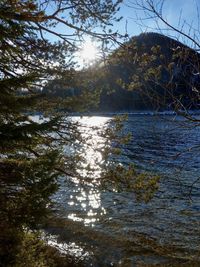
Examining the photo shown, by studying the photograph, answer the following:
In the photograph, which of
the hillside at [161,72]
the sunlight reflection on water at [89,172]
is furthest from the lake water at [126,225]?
the hillside at [161,72]

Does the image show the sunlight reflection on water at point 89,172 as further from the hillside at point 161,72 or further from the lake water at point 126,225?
the hillside at point 161,72

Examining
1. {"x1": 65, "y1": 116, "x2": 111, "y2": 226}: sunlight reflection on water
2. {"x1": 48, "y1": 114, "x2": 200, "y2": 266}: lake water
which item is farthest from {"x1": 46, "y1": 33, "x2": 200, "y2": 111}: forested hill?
{"x1": 65, "y1": 116, "x2": 111, "y2": 226}: sunlight reflection on water

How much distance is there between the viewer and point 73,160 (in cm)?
1067

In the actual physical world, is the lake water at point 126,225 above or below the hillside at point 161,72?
below

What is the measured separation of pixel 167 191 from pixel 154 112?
15.6 meters

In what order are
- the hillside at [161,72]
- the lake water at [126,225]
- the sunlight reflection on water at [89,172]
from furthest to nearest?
the lake water at [126,225]
the sunlight reflection on water at [89,172]
the hillside at [161,72]

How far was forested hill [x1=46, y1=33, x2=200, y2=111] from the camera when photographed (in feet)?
18.2

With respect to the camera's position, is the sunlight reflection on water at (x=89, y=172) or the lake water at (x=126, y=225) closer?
the sunlight reflection on water at (x=89, y=172)

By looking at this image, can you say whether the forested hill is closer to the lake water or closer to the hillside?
the hillside

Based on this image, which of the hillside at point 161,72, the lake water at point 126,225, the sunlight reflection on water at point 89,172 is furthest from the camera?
the lake water at point 126,225

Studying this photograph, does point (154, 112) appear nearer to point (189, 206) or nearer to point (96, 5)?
point (96, 5)

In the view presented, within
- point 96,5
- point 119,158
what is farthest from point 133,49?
point 119,158

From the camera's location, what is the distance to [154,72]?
5566 mm

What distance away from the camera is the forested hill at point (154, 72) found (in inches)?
219
